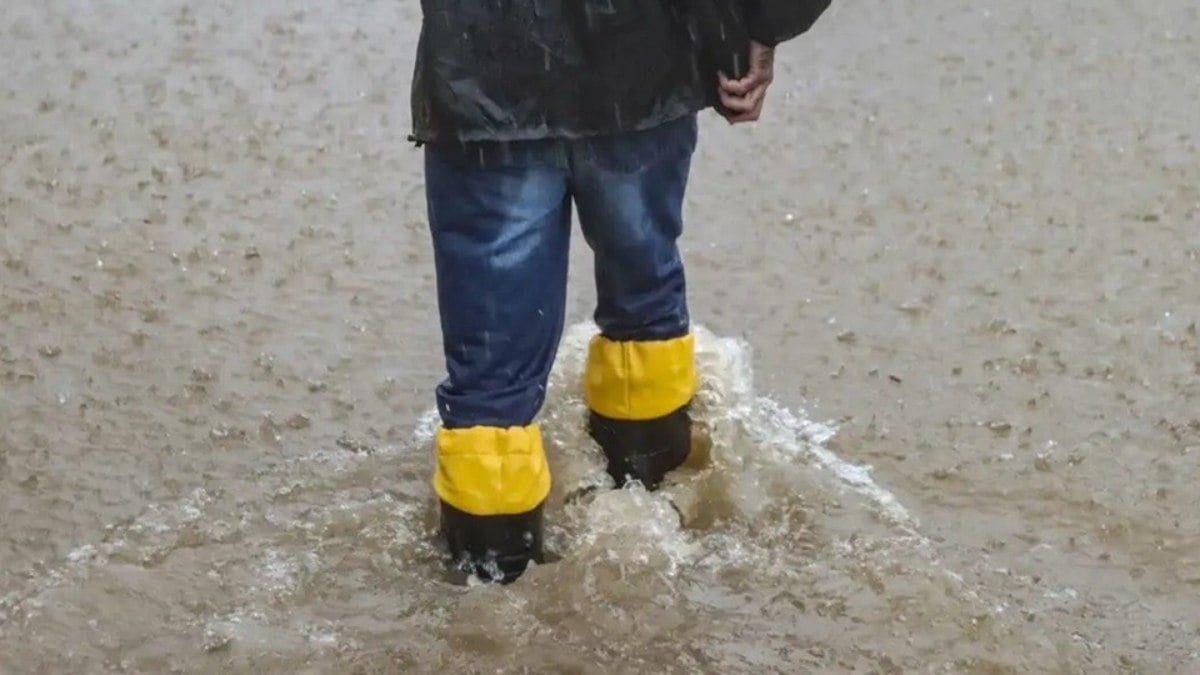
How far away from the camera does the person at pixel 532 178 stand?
120cm

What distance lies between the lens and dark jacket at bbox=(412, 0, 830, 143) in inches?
46.8

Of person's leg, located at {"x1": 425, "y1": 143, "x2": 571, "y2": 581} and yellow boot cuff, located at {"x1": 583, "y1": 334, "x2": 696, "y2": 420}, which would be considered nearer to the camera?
person's leg, located at {"x1": 425, "y1": 143, "x2": 571, "y2": 581}

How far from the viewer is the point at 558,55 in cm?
120

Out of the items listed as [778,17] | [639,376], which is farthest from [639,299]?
[778,17]

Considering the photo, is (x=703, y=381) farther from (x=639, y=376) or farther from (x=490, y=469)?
(x=490, y=469)

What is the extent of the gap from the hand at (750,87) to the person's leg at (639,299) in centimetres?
6

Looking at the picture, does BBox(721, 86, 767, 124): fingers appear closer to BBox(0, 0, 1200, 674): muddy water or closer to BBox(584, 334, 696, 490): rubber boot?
BBox(584, 334, 696, 490): rubber boot

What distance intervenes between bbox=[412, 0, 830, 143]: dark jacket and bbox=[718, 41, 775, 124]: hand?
0.6 inches

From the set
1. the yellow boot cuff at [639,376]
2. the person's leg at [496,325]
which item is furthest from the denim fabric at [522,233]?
the yellow boot cuff at [639,376]

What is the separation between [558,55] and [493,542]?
1.38 ft

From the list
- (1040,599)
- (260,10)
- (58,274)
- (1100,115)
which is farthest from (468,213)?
(260,10)

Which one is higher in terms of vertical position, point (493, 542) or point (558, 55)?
point (558, 55)

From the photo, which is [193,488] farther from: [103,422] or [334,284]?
[334,284]

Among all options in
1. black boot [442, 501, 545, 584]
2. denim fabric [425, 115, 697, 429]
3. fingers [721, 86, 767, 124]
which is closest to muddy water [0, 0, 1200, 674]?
black boot [442, 501, 545, 584]
